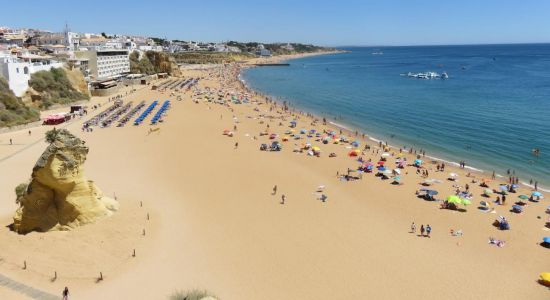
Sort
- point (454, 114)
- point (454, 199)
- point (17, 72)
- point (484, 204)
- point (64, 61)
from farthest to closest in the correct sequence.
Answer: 1. point (64, 61)
2. point (454, 114)
3. point (17, 72)
4. point (484, 204)
5. point (454, 199)

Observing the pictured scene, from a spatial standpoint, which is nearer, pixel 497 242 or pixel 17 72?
pixel 497 242

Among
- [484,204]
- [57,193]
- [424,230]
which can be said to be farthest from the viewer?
[484,204]

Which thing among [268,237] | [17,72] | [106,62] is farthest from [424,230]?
[106,62]

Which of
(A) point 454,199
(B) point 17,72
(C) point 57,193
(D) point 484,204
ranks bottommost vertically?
(D) point 484,204

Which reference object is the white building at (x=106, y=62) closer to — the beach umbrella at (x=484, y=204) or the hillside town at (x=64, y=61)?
the hillside town at (x=64, y=61)

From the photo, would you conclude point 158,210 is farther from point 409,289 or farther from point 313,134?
point 313,134

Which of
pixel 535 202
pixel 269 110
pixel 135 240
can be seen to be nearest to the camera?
pixel 135 240

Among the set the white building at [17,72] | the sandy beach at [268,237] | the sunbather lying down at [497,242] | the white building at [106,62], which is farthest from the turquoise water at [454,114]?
the white building at [17,72]

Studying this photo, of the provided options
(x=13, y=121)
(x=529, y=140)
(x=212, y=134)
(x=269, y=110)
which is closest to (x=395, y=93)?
(x=269, y=110)

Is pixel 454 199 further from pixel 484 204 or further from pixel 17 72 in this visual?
pixel 17 72
